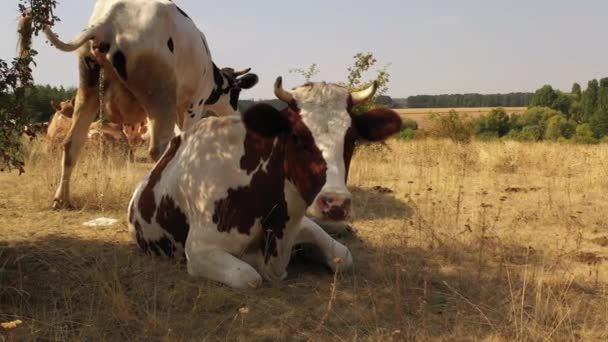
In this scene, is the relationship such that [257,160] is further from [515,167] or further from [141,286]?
[515,167]

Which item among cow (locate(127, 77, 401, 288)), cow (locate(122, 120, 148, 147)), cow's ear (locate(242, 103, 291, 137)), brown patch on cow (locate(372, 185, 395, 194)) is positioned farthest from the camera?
cow (locate(122, 120, 148, 147))

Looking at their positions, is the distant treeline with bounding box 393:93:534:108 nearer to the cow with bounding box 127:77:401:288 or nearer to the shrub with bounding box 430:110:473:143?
the shrub with bounding box 430:110:473:143

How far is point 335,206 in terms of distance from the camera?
12.5 ft

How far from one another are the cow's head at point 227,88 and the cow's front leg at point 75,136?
11.1 ft

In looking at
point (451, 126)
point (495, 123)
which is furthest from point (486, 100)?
point (451, 126)

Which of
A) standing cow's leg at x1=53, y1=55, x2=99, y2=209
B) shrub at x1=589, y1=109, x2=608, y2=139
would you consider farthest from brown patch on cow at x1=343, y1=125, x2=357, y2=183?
shrub at x1=589, y1=109, x2=608, y2=139

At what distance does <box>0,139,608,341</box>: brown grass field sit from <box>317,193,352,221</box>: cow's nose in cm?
48

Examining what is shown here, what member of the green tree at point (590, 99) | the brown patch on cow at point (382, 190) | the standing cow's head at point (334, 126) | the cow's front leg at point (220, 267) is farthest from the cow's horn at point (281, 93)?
the green tree at point (590, 99)

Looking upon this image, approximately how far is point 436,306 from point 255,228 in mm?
1509

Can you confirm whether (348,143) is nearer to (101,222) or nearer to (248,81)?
(101,222)

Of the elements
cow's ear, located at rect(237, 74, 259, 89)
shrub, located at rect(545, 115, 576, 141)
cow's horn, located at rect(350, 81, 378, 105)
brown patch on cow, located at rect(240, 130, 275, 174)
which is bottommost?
shrub, located at rect(545, 115, 576, 141)

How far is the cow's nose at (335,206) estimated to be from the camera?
380cm

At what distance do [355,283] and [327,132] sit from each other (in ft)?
4.32

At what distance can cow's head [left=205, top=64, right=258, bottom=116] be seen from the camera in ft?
36.1
